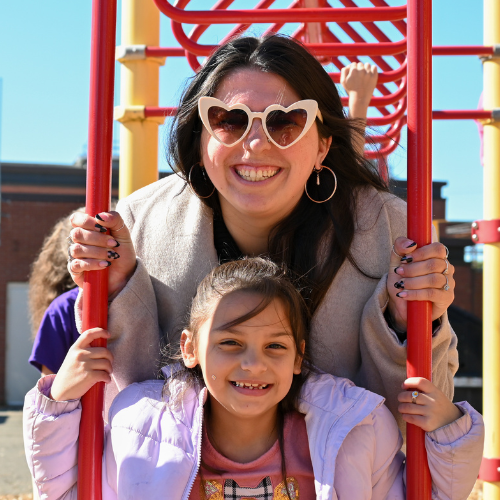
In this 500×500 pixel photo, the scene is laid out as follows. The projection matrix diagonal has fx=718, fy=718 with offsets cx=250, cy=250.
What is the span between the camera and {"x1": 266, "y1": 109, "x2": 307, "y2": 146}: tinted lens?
1.70 meters

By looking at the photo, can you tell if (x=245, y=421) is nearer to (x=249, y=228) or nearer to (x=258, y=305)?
(x=258, y=305)

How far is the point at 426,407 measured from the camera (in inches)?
59.0

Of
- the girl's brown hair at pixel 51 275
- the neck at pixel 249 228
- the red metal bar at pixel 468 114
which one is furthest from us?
the girl's brown hair at pixel 51 275

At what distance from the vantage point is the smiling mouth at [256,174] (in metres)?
1.73

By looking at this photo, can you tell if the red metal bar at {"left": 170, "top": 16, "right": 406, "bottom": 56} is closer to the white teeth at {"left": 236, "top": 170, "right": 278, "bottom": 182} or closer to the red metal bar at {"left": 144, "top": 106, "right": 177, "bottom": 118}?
the red metal bar at {"left": 144, "top": 106, "right": 177, "bottom": 118}

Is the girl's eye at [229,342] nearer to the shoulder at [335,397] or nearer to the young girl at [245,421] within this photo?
the young girl at [245,421]

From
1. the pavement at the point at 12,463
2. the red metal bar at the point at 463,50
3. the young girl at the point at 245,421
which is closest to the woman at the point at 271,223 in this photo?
the young girl at the point at 245,421

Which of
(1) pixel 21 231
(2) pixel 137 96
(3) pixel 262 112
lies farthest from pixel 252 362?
(1) pixel 21 231

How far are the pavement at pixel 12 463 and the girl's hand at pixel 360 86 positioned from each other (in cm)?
495

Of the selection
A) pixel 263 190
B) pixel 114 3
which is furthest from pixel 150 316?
pixel 114 3

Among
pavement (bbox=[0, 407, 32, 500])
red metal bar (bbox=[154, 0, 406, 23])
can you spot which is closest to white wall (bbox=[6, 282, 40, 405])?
pavement (bbox=[0, 407, 32, 500])

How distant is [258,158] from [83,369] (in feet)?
2.07

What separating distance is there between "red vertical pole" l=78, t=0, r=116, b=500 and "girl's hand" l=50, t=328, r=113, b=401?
21 mm

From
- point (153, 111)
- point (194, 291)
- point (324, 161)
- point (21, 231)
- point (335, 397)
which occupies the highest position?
point (21, 231)
